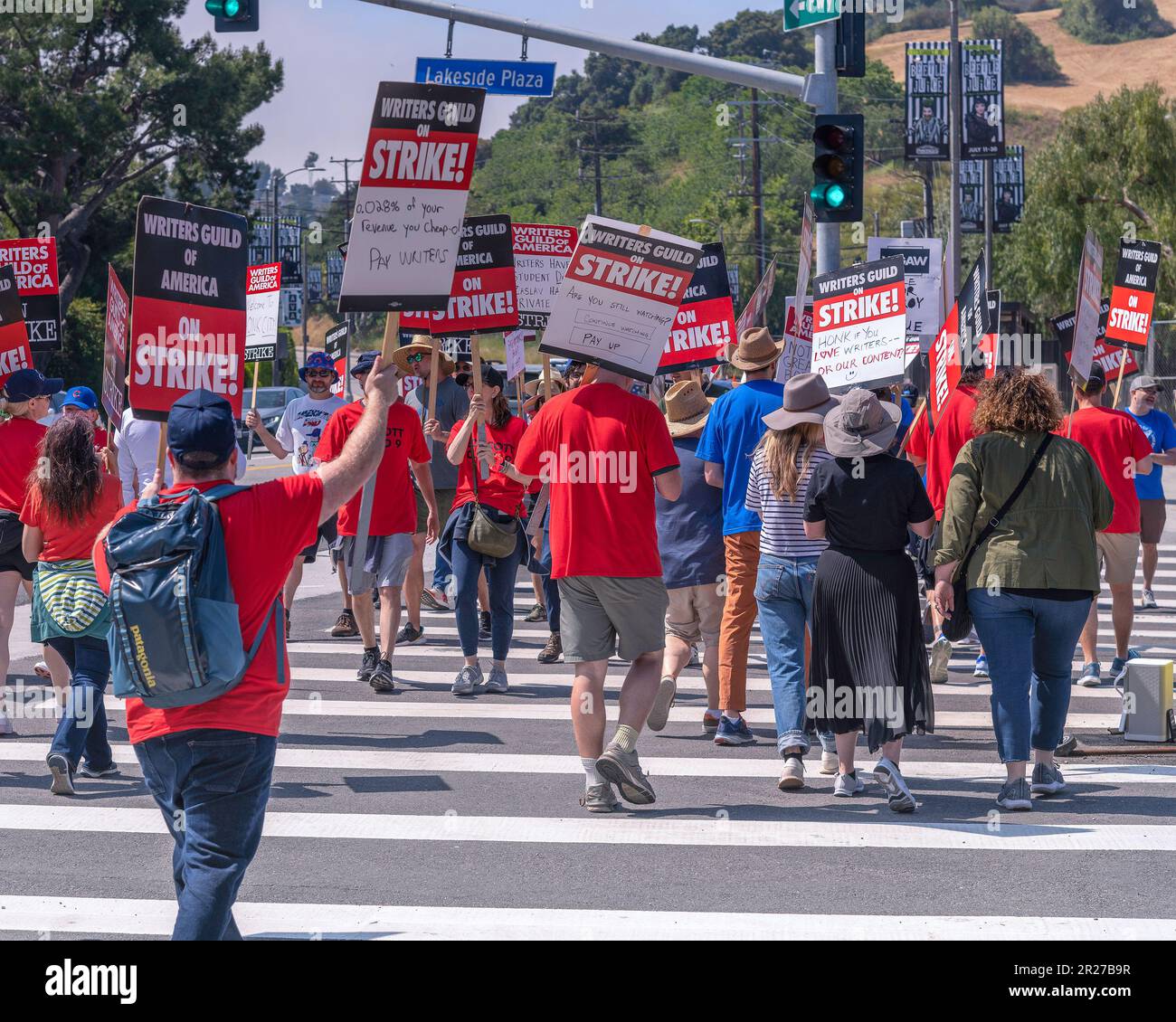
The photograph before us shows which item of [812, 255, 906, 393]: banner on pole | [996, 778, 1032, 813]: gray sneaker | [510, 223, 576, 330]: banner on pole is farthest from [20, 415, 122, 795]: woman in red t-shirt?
[510, 223, 576, 330]: banner on pole

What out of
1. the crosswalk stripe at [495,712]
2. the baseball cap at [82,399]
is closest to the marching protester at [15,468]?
the baseball cap at [82,399]

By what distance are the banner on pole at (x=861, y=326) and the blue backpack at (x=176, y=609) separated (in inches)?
251

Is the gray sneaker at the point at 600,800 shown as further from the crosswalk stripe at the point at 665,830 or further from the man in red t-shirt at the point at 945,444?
the man in red t-shirt at the point at 945,444

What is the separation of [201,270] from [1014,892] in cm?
476

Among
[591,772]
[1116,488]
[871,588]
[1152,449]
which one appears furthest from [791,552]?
[1152,449]

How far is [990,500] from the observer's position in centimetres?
722

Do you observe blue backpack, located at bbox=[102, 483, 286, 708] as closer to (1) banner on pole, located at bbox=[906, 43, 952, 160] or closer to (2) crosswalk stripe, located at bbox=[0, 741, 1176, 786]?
(2) crosswalk stripe, located at bbox=[0, 741, 1176, 786]

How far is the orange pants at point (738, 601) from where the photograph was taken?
8523 mm

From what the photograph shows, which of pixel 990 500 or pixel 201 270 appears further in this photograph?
pixel 201 270

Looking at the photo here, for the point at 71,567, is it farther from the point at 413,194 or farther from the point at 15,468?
the point at 413,194

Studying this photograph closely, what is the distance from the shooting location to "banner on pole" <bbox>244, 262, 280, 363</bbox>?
15.2m
